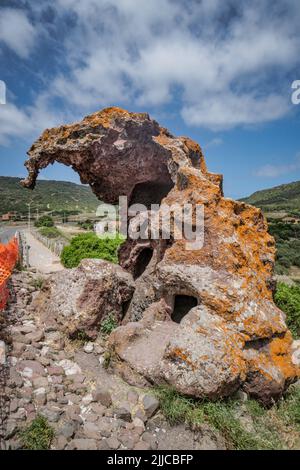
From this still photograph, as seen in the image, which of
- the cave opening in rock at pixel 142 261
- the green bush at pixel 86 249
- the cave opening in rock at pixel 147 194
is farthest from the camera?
the green bush at pixel 86 249

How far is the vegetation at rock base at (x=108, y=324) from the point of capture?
5918mm

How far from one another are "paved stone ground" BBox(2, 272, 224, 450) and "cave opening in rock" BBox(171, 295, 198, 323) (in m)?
1.53

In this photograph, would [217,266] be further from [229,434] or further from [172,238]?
[229,434]

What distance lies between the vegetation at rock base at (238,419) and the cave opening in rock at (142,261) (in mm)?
3538

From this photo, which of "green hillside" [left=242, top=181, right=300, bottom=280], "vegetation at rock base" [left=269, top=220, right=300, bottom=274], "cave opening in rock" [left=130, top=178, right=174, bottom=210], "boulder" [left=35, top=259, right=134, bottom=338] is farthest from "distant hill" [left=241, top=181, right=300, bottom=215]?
"boulder" [left=35, top=259, right=134, bottom=338]

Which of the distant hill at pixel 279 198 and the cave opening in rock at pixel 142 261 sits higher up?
the distant hill at pixel 279 198

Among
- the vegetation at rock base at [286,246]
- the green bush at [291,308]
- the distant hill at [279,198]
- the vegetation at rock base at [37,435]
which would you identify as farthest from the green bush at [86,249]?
the distant hill at [279,198]

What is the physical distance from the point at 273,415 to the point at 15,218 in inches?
3228

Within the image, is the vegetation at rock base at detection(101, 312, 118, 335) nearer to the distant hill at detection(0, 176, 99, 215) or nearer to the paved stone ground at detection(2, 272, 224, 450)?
the paved stone ground at detection(2, 272, 224, 450)

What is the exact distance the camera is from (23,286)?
7.69 m

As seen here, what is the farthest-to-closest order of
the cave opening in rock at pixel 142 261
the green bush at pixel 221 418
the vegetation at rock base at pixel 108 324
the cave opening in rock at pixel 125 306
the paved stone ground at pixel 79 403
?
the cave opening in rock at pixel 142 261, the cave opening in rock at pixel 125 306, the vegetation at rock base at pixel 108 324, the green bush at pixel 221 418, the paved stone ground at pixel 79 403

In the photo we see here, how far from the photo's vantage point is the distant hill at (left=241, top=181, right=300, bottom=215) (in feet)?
224

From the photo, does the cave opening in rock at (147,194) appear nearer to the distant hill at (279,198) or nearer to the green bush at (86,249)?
the green bush at (86,249)
